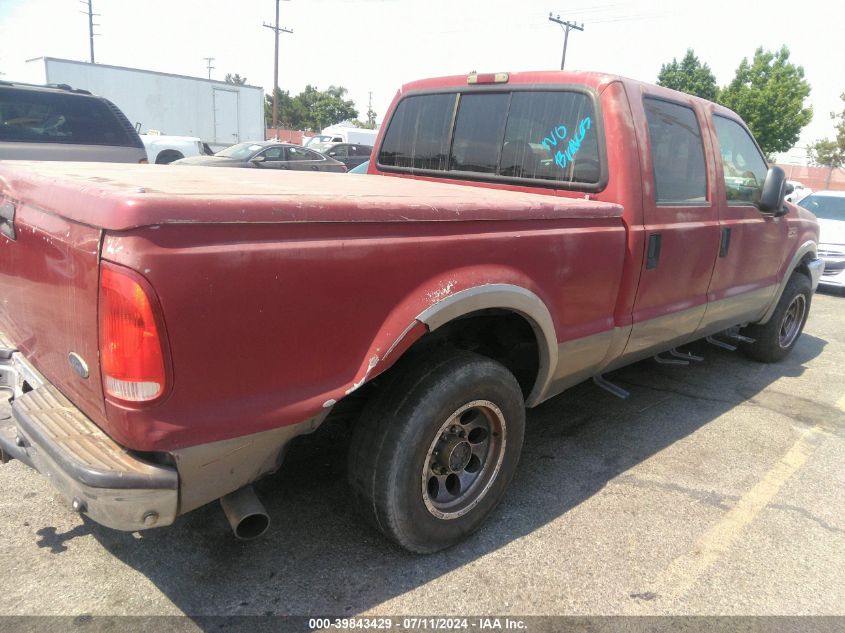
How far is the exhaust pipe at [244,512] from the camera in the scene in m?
2.12

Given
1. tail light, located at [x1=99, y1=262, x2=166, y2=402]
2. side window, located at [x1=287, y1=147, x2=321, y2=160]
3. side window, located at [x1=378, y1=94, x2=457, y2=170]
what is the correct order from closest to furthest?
tail light, located at [x1=99, y1=262, x2=166, y2=402], side window, located at [x1=378, y1=94, x2=457, y2=170], side window, located at [x1=287, y1=147, x2=321, y2=160]

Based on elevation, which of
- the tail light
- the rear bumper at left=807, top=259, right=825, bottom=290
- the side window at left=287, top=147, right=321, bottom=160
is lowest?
the rear bumper at left=807, top=259, right=825, bottom=290

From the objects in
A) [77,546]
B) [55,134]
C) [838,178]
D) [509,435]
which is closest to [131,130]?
[55,134]

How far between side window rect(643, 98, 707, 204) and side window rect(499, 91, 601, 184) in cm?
36

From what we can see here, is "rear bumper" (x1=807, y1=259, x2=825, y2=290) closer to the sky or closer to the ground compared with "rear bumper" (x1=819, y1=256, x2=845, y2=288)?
closer to the sky

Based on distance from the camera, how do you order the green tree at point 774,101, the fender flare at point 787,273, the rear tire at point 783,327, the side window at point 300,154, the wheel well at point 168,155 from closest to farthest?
the fender flare at point 787,273 < the rear tire at point 783,327 < the side window at point 300,154 < the wheel well at point 168,155 < the green tree at point 774,101

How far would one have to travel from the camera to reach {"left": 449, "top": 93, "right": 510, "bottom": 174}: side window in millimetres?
3660

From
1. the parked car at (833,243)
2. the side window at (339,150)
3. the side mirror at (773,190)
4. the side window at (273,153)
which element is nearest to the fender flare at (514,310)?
the side mirror at (773,190)

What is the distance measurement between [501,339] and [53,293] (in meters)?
1.88

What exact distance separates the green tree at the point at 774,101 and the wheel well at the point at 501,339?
34668 millimetres

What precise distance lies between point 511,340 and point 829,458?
90.3 inches

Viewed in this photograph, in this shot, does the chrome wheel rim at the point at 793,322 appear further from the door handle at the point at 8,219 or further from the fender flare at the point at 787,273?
the door handle at the point at 8,219

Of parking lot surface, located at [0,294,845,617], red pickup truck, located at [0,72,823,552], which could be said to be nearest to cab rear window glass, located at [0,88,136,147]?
parking lot surface, located at [0,294,845,617]

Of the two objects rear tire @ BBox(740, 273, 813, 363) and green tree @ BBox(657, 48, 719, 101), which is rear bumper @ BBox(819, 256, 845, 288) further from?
green tree @ BBox(657, 48, 719, 101)
